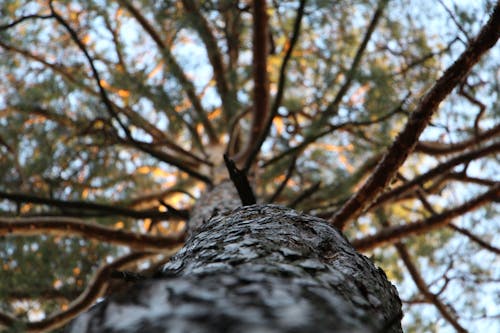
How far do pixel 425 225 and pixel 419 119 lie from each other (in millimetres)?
1188

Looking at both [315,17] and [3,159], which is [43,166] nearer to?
[3,159]

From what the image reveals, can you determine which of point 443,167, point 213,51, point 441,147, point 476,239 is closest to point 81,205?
point 443,167

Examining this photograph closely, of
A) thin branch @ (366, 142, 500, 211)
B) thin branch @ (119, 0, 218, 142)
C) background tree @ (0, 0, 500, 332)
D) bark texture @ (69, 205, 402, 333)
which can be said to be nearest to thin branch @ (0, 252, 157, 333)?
background tree @ (0, 0, 500, 332)

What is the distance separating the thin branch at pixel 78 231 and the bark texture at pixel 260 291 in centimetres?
179

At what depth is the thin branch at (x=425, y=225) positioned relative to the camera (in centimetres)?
291

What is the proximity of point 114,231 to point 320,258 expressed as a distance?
2123mm

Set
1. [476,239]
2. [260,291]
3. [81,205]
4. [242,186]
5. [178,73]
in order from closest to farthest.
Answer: [260,291] < [242,186] < [81,205] < [476,239] < [178,73]

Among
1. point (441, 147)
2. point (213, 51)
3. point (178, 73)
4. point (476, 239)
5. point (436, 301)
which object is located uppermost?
point (213, 51)

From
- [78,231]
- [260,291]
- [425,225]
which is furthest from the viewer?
[425,225]

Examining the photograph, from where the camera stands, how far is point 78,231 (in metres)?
2.88

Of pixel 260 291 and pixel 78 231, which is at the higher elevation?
pixel 78 231

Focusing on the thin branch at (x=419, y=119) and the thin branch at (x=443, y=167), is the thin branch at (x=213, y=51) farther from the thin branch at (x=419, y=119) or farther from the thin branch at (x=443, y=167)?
the thin branch at (x=419, y=119)

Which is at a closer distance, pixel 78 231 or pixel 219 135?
pixel 78 231

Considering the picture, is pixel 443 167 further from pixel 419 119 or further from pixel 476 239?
pixel 476 239
